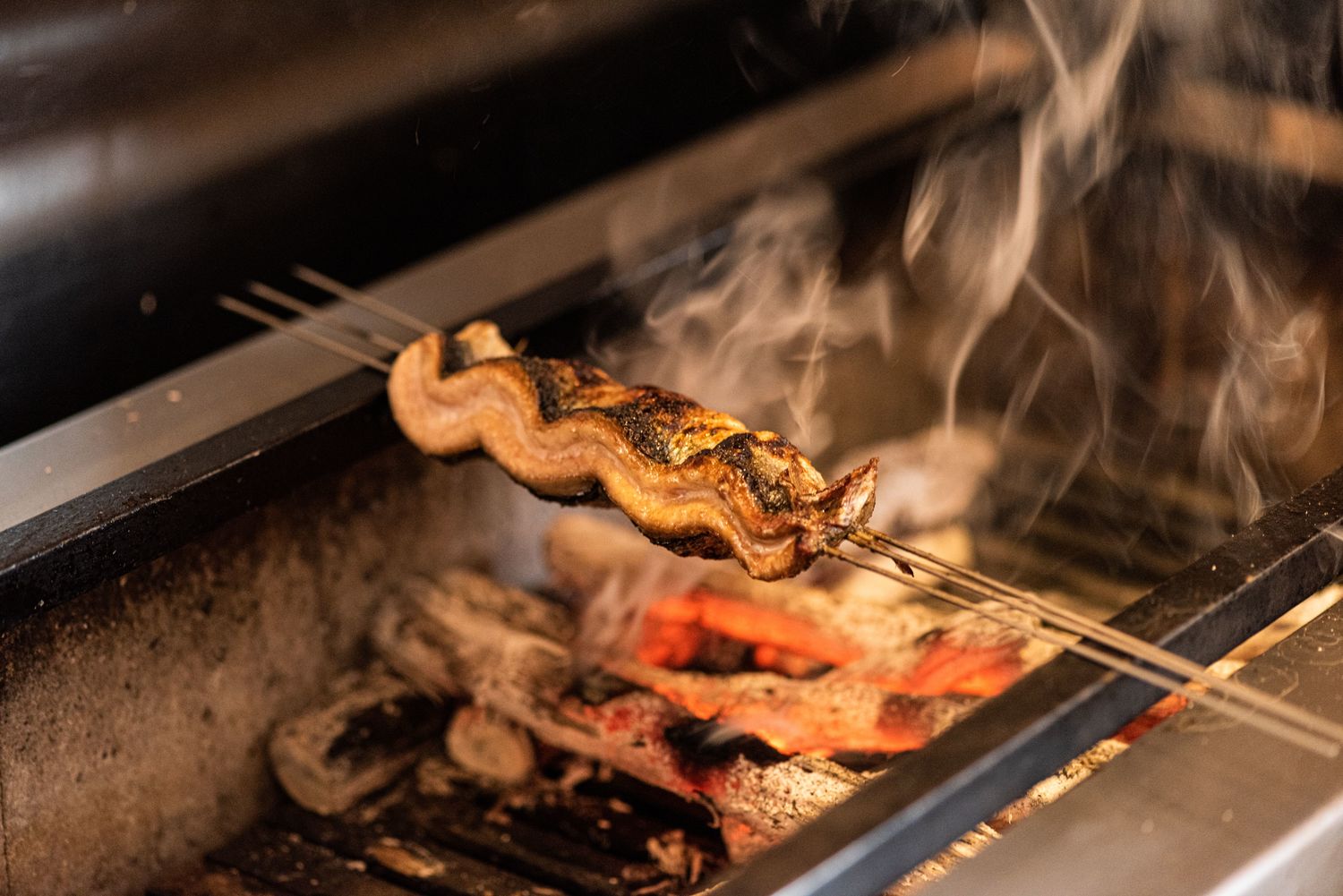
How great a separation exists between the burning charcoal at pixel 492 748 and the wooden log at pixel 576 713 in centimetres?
4

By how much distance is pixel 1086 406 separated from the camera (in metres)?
4.42

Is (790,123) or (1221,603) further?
(790,123)

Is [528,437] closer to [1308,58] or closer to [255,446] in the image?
[255,446]

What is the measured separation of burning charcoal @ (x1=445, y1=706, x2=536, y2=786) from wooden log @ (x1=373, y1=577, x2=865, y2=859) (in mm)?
36

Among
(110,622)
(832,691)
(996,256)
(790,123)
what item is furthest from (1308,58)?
(110,622)

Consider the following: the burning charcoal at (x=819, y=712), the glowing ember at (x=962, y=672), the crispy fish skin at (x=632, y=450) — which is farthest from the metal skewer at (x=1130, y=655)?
the glowing ember at (x=962, y=672)

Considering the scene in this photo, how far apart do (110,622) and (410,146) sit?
1.99 metres

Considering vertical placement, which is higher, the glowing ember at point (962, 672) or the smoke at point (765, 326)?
the smoke at point (765, 326)

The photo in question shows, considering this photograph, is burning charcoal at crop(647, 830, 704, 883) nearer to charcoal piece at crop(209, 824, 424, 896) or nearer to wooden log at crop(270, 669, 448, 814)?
charcoal piece at crop(209, 824, 424, 896)

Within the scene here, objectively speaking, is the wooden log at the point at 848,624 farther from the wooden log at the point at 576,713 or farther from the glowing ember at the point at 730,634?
the wooden log at the point at 576,713

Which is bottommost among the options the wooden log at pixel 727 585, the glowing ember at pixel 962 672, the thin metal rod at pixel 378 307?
the glowing ember at pixel 962 672

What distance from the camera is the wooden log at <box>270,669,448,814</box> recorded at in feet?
10.4

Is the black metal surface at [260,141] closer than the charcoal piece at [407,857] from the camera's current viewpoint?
No

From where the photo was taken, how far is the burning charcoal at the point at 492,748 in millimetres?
3246
